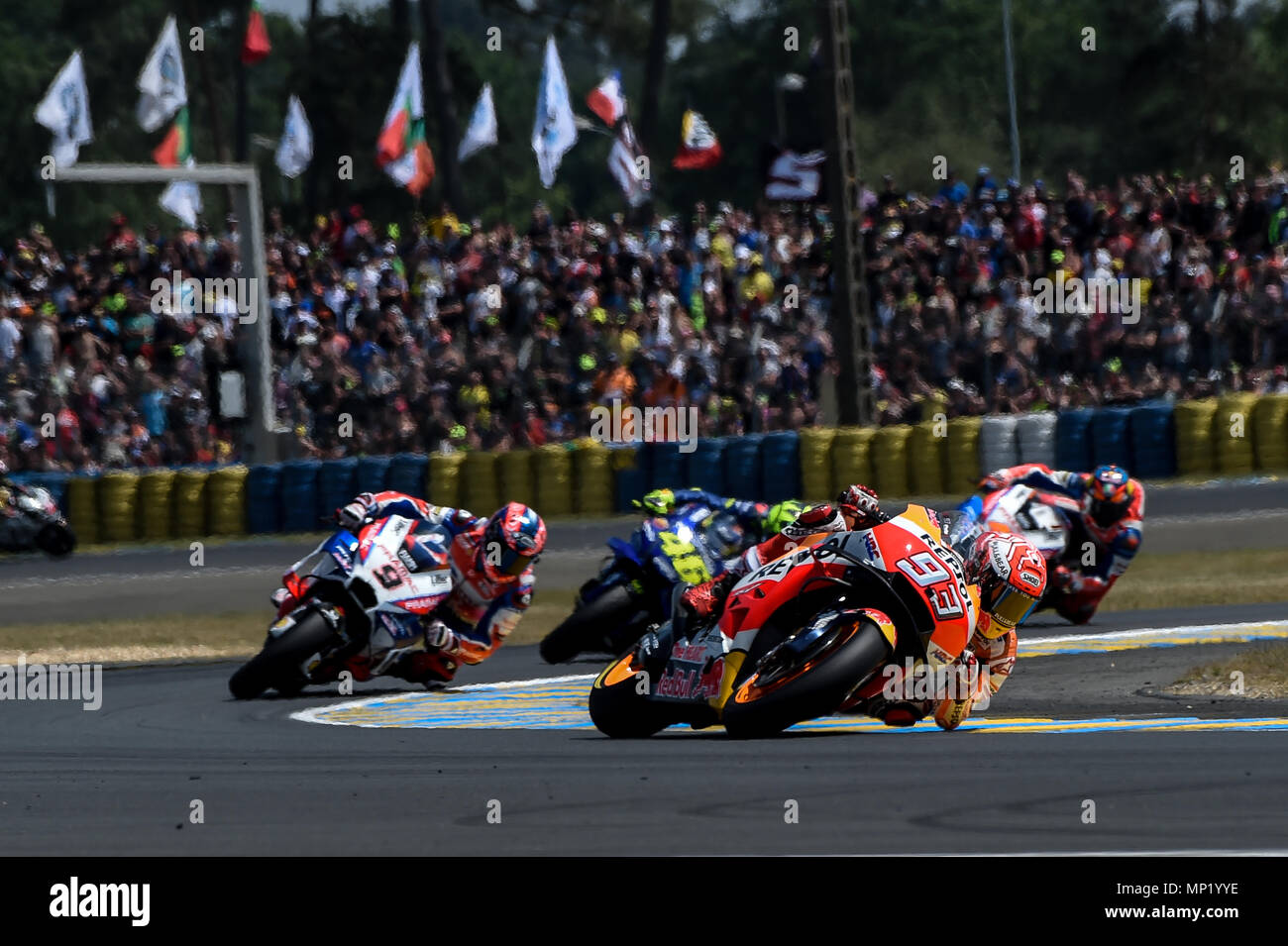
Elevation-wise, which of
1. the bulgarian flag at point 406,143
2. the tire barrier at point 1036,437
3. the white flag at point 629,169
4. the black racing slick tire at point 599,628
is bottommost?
the black racing slick tire at point 599,628

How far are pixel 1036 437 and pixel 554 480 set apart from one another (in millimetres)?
5777

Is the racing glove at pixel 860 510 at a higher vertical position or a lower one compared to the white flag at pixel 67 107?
lower

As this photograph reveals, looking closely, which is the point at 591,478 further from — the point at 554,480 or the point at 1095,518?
the point at 1095,518

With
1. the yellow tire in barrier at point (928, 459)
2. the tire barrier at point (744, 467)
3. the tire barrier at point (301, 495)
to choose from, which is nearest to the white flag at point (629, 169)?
the tire barrier at point (301, 495)

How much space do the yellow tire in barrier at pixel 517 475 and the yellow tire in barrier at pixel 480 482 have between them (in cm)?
6

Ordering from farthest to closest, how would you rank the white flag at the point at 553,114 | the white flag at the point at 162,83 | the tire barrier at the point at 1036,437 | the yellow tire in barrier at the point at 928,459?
1. the white flag at the point at 162,83
2. the white flag at the point at 553,114
3. the yellow tire in barrier at the point at 928,459
4. the tire barrier at the point at 1036,437

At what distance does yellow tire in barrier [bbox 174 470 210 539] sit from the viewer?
2798cm

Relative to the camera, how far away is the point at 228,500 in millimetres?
27859

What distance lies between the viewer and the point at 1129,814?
752cm

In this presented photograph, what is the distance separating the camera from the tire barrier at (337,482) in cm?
2697

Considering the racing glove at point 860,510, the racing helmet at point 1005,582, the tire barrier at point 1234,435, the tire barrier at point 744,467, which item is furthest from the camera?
the tire barrier at point 744,467

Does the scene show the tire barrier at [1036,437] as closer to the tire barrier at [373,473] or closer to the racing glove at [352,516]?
the tire barrier at [373,473]

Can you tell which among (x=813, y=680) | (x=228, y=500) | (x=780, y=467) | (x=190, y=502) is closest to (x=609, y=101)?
(x=228, y=500)
